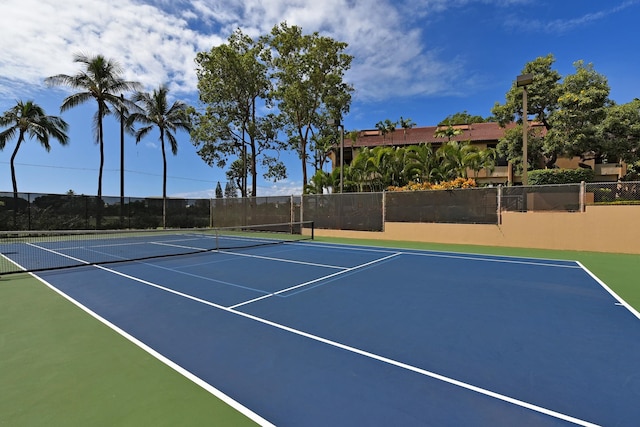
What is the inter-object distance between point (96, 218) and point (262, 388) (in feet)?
77.0

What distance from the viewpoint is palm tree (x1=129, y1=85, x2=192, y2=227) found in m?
28.4

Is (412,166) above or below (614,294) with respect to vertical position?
above

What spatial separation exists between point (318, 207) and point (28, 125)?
2143 cm

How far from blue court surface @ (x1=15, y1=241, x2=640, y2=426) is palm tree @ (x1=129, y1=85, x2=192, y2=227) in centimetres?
2385

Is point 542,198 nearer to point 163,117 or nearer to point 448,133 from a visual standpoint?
point 448,133

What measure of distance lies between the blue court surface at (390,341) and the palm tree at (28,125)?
823 inches

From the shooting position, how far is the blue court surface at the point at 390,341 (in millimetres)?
2721

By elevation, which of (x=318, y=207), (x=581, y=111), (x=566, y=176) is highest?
(x=581, y=111)

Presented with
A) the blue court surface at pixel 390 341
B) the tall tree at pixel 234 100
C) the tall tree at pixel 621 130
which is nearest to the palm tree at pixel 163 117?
the tall tree at pixel 234 100

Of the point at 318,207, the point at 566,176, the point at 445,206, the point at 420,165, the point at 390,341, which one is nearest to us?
the point at 390,341

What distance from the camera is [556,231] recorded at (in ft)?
41.5

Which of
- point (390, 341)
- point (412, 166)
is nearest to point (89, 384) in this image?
point (390, 341)

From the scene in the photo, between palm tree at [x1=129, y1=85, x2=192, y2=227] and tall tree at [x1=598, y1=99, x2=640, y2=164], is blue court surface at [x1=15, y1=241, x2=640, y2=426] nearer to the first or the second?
tall tree at [x1=598, y1=99, x2=640, y2=164]

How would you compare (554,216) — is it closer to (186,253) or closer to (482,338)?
(482,338)
